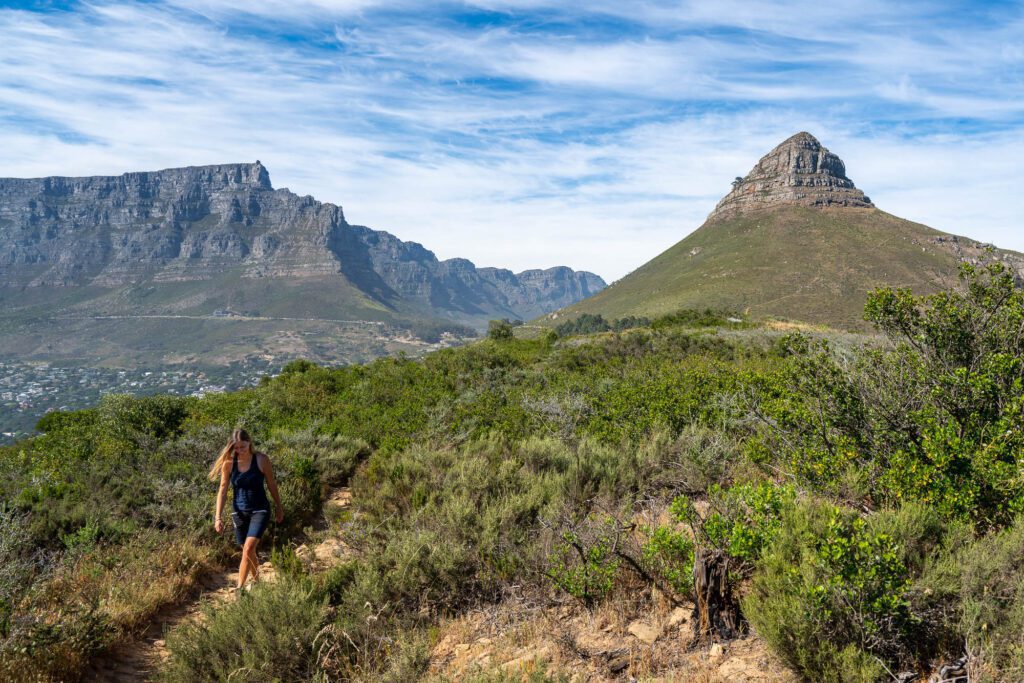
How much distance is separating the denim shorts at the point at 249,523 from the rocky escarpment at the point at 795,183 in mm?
116980

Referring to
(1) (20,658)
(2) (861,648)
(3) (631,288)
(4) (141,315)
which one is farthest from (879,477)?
(4) (141,315)

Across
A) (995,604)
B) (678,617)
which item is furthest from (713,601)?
(995,604)

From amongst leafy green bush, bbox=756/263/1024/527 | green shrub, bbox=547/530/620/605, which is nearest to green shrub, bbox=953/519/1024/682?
leafy green bush, bbox=756/263/1024/527

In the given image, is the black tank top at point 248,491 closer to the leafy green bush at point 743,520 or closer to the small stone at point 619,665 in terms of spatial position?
the small stone at point 619,665

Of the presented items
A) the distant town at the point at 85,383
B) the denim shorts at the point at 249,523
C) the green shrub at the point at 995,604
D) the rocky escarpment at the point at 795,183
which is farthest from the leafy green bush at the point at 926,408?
the rocky escarpment at the point at 795,183

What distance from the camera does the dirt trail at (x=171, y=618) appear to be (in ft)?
13.5

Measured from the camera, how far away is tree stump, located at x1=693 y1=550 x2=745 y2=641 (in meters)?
3.62

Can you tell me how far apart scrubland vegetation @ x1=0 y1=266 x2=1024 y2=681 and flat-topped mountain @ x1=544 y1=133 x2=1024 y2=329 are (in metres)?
50.0

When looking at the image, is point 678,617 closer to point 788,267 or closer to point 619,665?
point 619,665

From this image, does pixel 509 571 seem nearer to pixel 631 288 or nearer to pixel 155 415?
pixel 155 415

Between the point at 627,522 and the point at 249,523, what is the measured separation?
4.15 meters

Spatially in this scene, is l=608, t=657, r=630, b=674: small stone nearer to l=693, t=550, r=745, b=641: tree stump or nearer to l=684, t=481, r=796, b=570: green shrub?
l=693, t=550, r=745, b=641: tree stump

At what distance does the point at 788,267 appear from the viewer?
244 ft

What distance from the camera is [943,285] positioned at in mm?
5922
